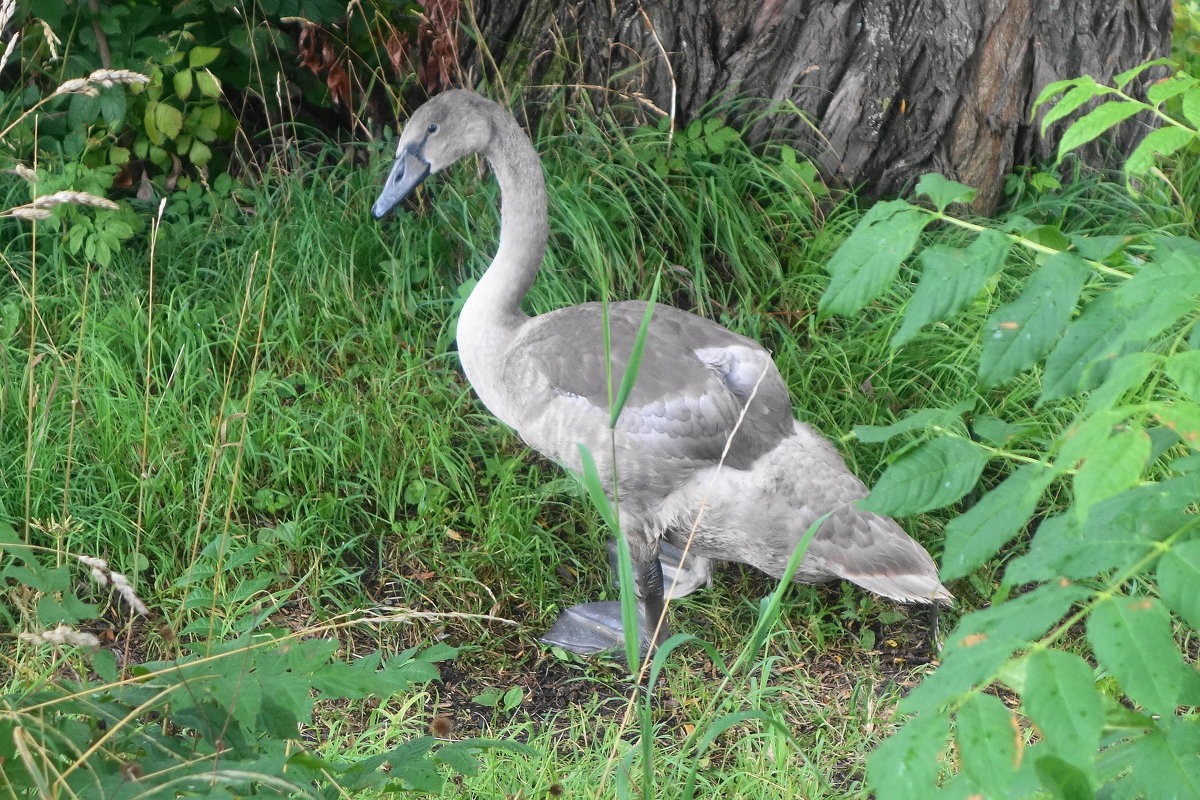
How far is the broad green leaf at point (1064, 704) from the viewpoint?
3.76 feet

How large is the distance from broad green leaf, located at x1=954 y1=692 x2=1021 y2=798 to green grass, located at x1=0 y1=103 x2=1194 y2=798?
1677 mm

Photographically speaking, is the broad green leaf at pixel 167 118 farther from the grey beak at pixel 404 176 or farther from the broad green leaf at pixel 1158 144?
the broad green leaf at pixel 1158 144

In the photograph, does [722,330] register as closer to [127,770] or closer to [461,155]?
[461,155]

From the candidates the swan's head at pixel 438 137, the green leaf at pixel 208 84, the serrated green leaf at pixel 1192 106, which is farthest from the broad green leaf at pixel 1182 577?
the green leaf at pixel 208 84

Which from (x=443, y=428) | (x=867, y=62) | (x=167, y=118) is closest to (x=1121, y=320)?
(x=443, y=428)

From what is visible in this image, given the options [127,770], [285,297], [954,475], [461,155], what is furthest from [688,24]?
[127,770]

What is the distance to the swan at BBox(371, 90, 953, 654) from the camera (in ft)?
10.4

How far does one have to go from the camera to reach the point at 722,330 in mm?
3420

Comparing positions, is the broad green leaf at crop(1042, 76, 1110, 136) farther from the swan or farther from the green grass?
the green grass

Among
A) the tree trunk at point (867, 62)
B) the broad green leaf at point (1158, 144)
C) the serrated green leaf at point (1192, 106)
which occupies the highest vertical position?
the serrated green leaf at point (1192, 106)

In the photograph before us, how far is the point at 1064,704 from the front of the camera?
117cm

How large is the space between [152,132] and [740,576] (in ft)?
8.26

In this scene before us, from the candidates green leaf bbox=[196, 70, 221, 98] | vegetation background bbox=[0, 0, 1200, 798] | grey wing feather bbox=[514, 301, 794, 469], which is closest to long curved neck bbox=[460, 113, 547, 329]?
grey wing feather bbox=[514, 301, 794, 469]

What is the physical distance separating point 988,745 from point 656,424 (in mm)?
1997
